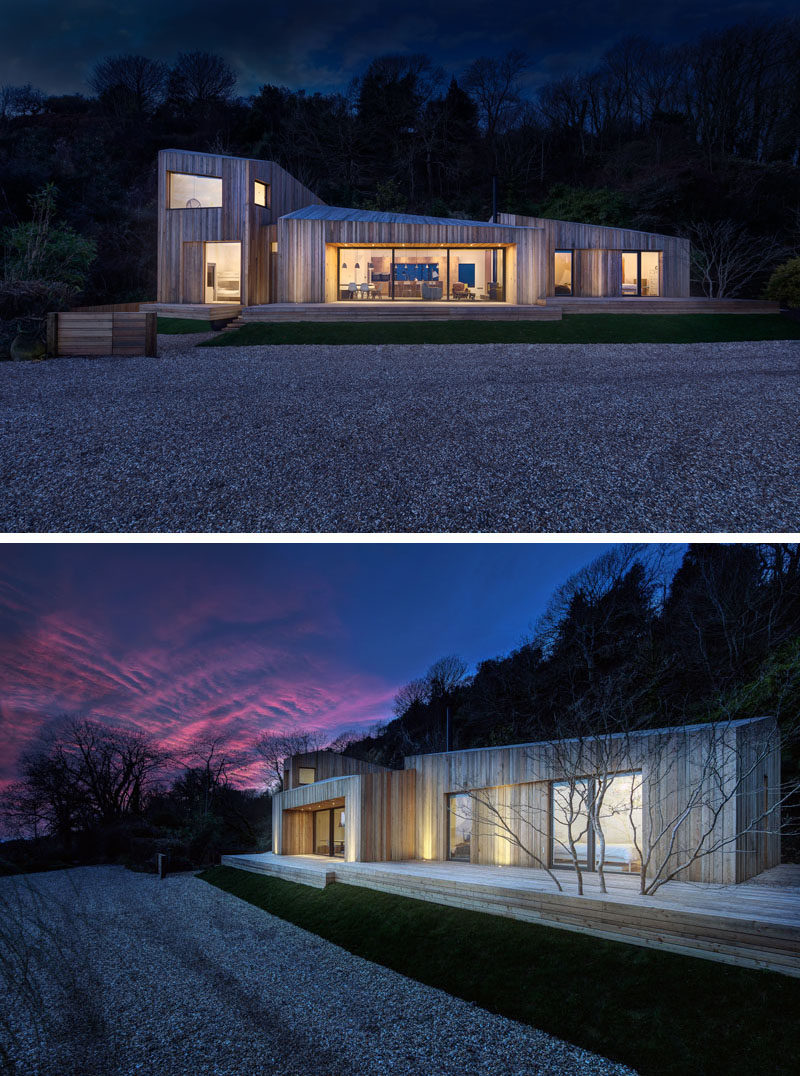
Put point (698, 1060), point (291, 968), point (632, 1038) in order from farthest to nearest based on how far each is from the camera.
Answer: point (291, 968) < point (632, 1038) < point (698, 1060)

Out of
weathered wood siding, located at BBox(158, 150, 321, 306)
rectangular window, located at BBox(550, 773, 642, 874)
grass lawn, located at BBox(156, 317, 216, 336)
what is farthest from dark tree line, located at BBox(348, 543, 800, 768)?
weathered wood siding, located at BBox(158, 150, 321, 306)

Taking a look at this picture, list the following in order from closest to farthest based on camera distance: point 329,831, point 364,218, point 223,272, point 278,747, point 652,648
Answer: point 329,831, point 652,648, point 364,218, point 223,272, point 278,747

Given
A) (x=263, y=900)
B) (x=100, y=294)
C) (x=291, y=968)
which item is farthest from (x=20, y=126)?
(x=291, y=968)

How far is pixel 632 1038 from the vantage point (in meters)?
4.60

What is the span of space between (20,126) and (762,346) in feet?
118

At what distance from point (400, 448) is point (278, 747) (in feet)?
56.0

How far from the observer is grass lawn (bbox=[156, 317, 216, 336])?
687 inches

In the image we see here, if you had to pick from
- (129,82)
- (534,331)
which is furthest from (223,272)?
(129,82)

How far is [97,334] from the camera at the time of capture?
1320 cm

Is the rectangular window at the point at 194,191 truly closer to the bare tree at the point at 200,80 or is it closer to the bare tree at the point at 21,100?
the bare tree at the point at 200,80

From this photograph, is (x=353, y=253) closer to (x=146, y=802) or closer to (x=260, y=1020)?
(x=146, y=802)

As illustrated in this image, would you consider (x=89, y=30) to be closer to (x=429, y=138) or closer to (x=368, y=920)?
Result: (x=429, y=138)

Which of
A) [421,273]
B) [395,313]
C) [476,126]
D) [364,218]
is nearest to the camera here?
[395,313]

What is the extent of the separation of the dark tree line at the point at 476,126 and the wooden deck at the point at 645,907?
25805 millimetres
